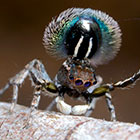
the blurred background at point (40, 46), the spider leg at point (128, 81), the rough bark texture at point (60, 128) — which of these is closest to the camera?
the rough bark texture at point (60, 128)

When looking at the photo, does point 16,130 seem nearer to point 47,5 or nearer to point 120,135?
point 120,135

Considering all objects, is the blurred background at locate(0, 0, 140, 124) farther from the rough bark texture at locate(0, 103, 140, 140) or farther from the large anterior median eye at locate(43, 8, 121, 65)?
the rough bark texture at locate(0, 103, 140, 140)

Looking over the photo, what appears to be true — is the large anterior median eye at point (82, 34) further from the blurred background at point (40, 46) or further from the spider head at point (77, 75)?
the blurred background at point (40, 46)

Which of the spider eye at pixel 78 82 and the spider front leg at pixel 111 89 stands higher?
the spider eye at pixel 78 82

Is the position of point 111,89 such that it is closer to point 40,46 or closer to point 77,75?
point 77,75

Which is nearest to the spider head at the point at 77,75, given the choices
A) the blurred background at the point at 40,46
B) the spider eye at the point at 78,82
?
the spider eye at the point at 78,82

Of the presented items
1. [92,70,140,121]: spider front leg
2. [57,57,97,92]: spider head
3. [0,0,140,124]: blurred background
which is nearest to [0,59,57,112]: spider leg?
[57,57,97,92]: spider head

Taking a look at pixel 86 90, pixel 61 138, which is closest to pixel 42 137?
pixel 61 138

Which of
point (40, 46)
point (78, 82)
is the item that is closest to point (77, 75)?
point (78, 82)
